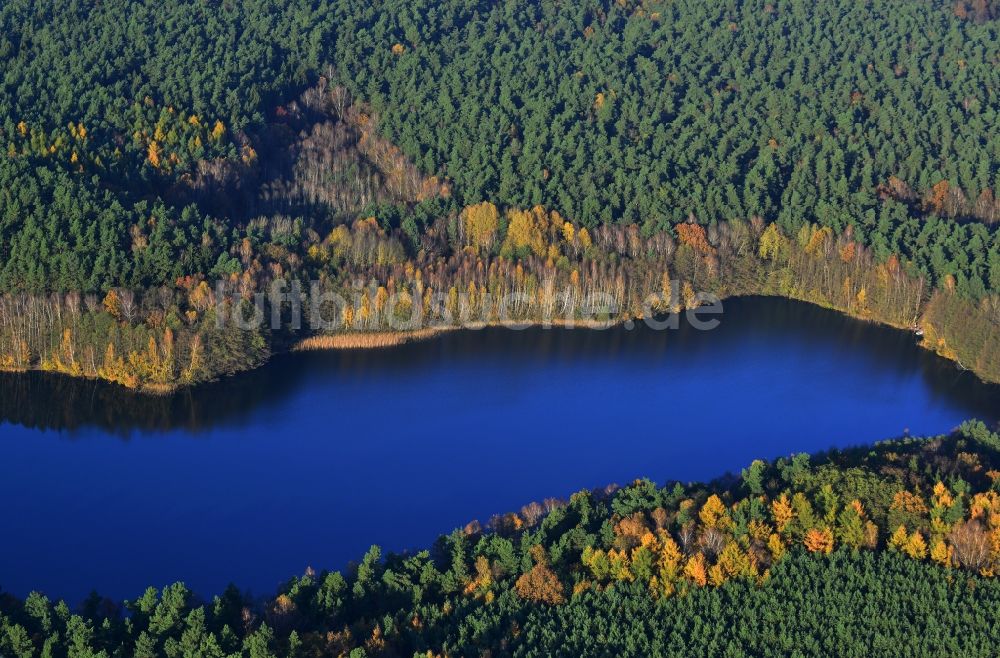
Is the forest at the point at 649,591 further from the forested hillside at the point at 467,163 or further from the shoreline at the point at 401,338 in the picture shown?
the forested hillside at the point at 467,163

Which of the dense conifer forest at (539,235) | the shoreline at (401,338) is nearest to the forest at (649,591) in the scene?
the dense conifer forest at (539,235)

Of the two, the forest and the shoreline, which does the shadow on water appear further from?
the forest

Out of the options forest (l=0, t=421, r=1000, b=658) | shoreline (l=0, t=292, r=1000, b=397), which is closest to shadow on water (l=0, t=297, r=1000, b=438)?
shoreline (l=0, t=292, r=1000, b=397)

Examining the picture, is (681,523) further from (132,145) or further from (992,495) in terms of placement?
(132,145)

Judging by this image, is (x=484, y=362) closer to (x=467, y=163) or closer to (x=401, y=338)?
(x=401, y=338)

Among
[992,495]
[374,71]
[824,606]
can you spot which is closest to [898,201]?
[374,71]

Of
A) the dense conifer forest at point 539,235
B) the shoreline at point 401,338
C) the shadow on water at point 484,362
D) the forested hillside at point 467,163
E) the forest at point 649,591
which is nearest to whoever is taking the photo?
the forest at point 649,591

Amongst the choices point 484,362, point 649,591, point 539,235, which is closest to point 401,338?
point 484,362
